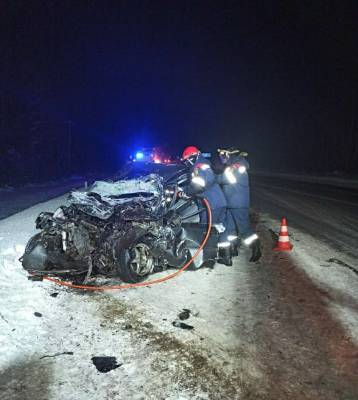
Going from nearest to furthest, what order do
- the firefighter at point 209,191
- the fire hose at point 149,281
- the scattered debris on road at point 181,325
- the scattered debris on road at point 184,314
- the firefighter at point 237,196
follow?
the scattered debris on road at point 181,325 < the scattered debris on road at point 184,314 < the fire hose at point 149,281 < the firefighter at point 209,191 < the firefighter at point 237,196

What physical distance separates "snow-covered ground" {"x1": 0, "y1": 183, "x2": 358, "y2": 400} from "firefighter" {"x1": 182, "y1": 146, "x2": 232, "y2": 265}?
50cm

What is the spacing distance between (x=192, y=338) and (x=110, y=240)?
2.06m

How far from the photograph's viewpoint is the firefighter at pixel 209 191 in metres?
6.62

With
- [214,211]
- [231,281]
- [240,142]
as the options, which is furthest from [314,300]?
[240,142]

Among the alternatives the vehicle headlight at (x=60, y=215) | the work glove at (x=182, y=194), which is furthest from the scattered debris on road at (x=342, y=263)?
the vehicle headlight at (x=60, y=215)

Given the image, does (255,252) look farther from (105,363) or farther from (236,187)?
(105,363)

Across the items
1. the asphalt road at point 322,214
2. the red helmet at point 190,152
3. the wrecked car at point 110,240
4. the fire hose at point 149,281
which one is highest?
the red helmet at point 190,152

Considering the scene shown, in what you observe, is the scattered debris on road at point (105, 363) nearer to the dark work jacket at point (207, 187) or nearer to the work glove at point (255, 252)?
the dark work jacket at point (207, 187)

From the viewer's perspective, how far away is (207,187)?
22.6 ft

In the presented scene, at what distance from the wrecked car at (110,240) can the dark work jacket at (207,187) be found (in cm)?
64

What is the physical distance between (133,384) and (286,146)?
173 feet

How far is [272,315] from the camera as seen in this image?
4574mm

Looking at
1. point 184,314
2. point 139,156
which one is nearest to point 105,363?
point 184,314

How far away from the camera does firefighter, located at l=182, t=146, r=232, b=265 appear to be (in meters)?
6.62
